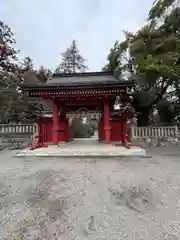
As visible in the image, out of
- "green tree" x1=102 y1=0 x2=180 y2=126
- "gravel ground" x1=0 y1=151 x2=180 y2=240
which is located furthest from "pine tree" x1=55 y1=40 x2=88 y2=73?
"gravel ground" x1=0 y1=151 x2=180 y2=240

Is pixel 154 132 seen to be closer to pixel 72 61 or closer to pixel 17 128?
pixel 17 128

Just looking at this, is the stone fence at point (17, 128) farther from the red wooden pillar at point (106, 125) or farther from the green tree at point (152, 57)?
the green tree at point (152, 57)

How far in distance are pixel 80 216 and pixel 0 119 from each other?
10488mm

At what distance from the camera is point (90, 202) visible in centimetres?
376

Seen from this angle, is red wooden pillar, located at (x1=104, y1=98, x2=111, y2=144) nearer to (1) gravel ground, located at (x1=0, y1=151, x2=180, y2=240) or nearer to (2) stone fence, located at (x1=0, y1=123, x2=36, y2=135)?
(1) gravel ground, located at (x1=0, y1=151, x2=180, y2=240)

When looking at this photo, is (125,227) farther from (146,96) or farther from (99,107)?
(146,96)

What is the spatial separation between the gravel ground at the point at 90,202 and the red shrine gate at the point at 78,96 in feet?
11.6

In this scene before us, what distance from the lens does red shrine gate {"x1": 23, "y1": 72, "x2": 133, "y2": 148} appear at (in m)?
8.82

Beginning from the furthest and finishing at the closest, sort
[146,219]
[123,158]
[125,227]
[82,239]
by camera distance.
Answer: [123,158], [146,219], [125,227], [82,239]

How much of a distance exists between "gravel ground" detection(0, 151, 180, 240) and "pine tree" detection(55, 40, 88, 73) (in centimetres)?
2340

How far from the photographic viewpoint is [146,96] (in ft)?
42.8

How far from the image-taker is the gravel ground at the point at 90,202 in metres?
2.90

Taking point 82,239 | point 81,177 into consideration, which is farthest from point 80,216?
point 81,177

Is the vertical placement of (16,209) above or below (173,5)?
below
